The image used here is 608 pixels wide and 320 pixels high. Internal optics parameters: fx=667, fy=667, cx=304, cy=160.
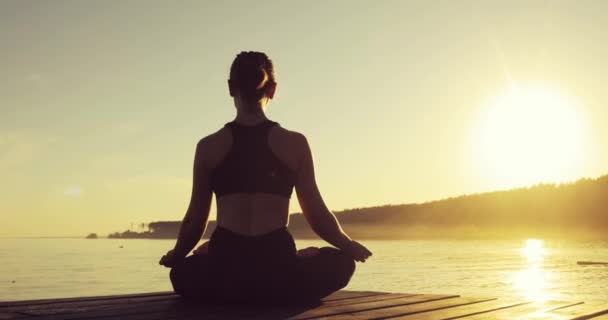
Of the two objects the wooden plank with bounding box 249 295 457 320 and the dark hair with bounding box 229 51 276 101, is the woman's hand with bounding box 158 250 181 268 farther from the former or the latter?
the dark hair with bounding box 229 51 276 101

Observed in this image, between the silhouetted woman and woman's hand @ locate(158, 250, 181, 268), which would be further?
woman's hand @ locate(158, 250, 181, 268)

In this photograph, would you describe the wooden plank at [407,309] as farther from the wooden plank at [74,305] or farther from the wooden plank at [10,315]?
the wooden plank at [10,315]

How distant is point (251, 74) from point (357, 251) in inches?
62.2

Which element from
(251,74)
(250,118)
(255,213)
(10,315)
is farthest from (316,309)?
(10,315)

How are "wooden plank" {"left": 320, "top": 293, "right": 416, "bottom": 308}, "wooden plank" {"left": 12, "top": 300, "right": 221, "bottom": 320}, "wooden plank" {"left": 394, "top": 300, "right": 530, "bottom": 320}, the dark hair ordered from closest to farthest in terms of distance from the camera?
"wooden plank" {"left": 12, "top": 300, "right": 221, "bottom": 320}, "wooden plank" {"left": 394, "top": 300, "right": 530, "bottom": 320}, the dark hair, "wooden plank" {"left": 320, "top": 293, "right": 416, "bottom": 308}

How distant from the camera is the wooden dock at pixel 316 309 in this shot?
15.6 feet

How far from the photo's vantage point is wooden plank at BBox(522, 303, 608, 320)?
16.1 feet

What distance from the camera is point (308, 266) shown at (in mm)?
5195

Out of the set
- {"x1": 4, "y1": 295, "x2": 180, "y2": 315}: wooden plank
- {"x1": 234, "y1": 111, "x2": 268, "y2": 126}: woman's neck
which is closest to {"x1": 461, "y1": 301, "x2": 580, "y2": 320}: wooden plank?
{"x1": 234, "y1": 111, "x2": 268, "y2": 126}: woman's neck

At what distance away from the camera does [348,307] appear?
5.41m

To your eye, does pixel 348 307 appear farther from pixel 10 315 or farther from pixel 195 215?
pixel 10 315

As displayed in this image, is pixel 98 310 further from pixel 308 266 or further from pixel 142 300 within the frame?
pixel 308 266

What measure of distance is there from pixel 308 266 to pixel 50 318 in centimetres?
190

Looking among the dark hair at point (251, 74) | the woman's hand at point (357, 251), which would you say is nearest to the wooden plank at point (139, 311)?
the woman's hand at point (357, 251)
